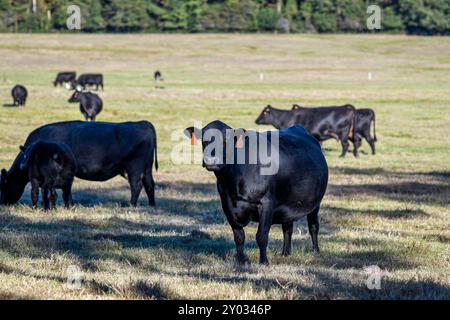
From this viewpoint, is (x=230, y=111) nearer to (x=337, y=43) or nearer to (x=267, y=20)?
(x=337, y=43)

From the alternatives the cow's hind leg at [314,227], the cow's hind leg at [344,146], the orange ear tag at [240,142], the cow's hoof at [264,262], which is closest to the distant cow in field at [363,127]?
the cow's hind leg at [344,146]

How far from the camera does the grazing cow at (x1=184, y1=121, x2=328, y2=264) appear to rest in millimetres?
9156

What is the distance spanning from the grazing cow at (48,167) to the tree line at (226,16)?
316ft

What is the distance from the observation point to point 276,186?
9656 mm

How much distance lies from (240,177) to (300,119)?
18.2 m

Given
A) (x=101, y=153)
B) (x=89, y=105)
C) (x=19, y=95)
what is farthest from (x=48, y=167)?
(x=19, y=95)

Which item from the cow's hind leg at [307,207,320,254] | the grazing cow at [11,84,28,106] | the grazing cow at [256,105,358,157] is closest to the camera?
the cow's hind leg at [307,207,320,254]

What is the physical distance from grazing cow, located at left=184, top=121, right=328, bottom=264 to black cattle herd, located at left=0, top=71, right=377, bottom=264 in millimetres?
10

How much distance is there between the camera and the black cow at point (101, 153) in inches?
603

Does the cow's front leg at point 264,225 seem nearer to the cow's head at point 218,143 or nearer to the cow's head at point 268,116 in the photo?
the cow's head at point 218,143

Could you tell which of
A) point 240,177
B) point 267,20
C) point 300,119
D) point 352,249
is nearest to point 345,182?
point 300,119

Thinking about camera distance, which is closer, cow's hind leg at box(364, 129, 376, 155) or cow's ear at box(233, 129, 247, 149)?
cow's ear at box(233, 129, 247, 149)

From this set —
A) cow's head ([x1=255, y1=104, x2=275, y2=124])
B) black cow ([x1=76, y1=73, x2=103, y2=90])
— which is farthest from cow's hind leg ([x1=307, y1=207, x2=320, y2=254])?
black cow ([x1=76, y1=73, x2=103, y2=90])

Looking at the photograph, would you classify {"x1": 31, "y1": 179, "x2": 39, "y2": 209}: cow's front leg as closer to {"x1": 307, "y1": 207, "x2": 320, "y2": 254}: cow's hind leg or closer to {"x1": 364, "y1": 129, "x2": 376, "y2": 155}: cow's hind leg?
{"x1": 307, "y1": 207, "x2": 320, "y2": 254}: cow's hind leg
